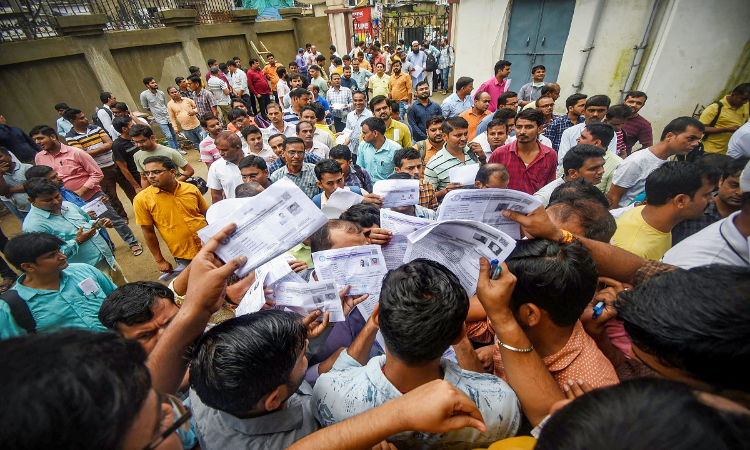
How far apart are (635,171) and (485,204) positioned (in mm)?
3083

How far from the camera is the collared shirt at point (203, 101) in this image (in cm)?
829

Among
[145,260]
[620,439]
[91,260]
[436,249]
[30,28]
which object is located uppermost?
[30,28]

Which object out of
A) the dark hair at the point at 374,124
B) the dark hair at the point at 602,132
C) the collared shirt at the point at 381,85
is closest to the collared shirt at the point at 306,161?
the dark hair at the point at 374,124

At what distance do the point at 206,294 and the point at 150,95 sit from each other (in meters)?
9.10

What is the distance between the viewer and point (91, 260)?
340cm

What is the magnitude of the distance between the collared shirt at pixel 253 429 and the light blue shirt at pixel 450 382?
0.10 metres

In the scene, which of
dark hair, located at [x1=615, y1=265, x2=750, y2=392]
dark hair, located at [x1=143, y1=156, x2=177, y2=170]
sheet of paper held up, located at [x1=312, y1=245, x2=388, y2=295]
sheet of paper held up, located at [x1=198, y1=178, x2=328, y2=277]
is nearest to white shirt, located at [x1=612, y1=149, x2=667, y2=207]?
dark hair, located at [x1=615, y1=265, x2=750, y2=392]

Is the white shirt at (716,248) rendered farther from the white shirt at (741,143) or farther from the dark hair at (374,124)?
the dark hair at (374,124)

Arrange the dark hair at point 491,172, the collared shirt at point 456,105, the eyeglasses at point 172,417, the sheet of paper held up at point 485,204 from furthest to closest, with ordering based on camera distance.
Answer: the collared shirt at point 456,105 < the dark hair at point 491,172 < the sheet of paper held up at point 485,204 < the eyeglasses at point 172,417

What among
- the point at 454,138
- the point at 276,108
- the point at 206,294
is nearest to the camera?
the point at 206,294

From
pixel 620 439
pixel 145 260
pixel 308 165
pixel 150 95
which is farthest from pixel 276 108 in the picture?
pixel 620 439

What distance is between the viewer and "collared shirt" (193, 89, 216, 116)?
27.2ft

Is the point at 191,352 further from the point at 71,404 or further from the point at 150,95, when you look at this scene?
the point at 150,95

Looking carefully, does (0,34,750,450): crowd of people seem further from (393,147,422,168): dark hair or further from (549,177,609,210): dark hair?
(393,147,422,168): dark hair
